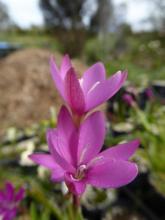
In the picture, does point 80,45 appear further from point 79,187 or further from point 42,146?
point 79,187

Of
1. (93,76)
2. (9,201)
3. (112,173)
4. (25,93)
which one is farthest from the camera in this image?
(25,93)

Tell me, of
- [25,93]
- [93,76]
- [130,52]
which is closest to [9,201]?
[93,76]

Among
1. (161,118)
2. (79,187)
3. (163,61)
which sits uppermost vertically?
(79,187)

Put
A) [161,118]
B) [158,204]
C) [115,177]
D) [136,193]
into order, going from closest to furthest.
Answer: [115,177] → [158,204] → [136,193] → [161,118]

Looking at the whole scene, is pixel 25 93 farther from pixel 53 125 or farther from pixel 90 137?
pixel 90 137

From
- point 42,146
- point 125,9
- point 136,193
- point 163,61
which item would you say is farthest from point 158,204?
point 125,9

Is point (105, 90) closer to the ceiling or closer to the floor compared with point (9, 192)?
closer to the ceiling

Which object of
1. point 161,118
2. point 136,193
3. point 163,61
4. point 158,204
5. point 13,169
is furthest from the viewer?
point 163,61
